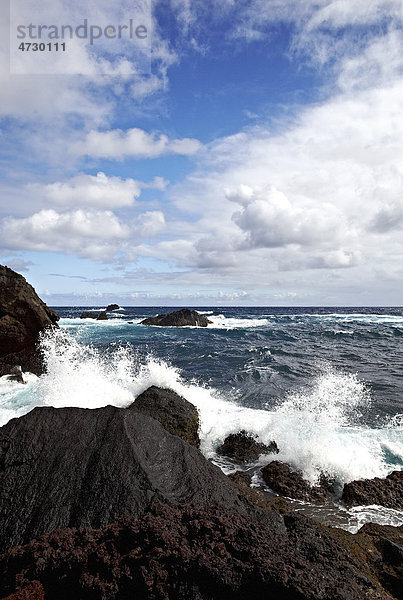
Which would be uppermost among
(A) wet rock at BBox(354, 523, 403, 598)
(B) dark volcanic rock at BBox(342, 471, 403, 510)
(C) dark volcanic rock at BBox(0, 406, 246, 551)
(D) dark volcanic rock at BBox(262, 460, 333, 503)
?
(C) dark volcanic rock at BBox(0, 406, 246, 551)

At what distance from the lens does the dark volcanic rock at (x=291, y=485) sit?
5484 millimetres

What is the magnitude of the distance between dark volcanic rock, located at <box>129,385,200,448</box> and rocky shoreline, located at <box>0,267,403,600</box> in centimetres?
209

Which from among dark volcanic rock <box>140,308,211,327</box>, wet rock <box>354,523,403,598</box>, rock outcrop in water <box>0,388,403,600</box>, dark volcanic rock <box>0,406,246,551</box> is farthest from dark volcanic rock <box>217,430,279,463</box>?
dark volcanic rock <box>140,308,211,327</box>

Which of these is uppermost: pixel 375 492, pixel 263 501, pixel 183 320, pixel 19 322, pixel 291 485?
pixel 19 322

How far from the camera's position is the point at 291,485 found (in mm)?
5691

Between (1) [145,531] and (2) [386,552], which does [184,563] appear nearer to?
(1) [145,531]

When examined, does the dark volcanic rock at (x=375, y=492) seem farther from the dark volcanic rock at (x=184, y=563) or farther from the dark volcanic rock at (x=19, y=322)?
the dark volcanic rock at (x=19, y=322)

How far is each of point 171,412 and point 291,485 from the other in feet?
8.23

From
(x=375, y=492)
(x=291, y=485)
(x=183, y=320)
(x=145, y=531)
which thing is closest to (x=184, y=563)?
(x=145, y=531)

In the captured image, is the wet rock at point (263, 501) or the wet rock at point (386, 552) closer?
the wet rock at point (386, 552)

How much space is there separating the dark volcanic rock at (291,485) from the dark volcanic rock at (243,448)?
2.51 ft

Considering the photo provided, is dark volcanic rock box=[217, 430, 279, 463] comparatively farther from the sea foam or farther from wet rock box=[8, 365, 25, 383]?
wet rock box=[8, 365, 25, 383]

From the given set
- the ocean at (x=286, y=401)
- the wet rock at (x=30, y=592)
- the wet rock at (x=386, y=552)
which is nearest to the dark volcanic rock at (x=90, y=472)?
the wet rock at (x=30, y=592)

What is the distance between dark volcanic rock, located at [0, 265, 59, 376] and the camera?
41.7 feet
